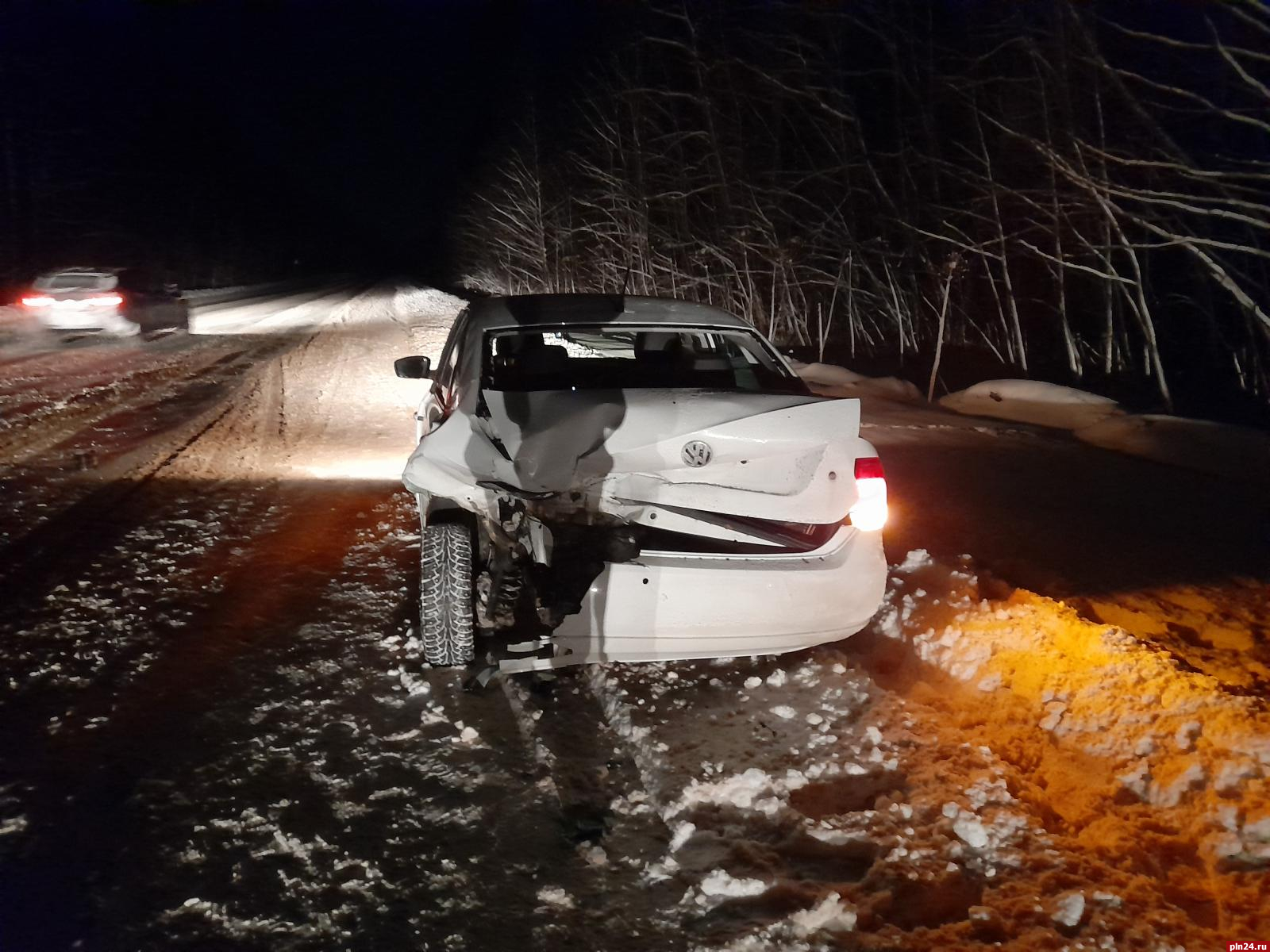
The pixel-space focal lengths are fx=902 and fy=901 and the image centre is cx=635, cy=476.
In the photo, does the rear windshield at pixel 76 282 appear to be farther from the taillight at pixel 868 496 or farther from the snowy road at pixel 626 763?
the taillight at pixel 868 496

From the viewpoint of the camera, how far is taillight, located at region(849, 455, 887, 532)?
12.4 feet

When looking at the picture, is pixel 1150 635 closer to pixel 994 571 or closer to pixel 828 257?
pixel 994 571

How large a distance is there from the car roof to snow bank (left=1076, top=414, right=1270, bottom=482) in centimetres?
566

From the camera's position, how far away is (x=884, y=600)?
485 centimetres

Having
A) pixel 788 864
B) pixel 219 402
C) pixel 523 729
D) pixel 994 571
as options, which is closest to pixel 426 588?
pixel 523 729

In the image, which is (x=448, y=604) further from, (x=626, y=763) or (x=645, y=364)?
(x=645, y=364)

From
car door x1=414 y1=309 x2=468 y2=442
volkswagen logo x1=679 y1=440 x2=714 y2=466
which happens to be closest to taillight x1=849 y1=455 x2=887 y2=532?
volkswagen logo x1=679 y1=440 x2=714 y2=466

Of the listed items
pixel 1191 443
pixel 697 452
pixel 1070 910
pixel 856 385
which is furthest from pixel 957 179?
pixel 1070 910

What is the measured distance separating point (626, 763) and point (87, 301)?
18.0 metres

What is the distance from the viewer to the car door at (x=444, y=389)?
4797mm

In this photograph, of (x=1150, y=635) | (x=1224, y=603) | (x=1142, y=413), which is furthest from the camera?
(x=1142, y=413)

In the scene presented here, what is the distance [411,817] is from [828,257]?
1636 cm

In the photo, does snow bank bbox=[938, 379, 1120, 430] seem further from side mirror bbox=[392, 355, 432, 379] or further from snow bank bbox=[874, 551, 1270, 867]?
side mirror bbox=[392, 355, 432, 379]

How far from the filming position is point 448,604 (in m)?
3.88
